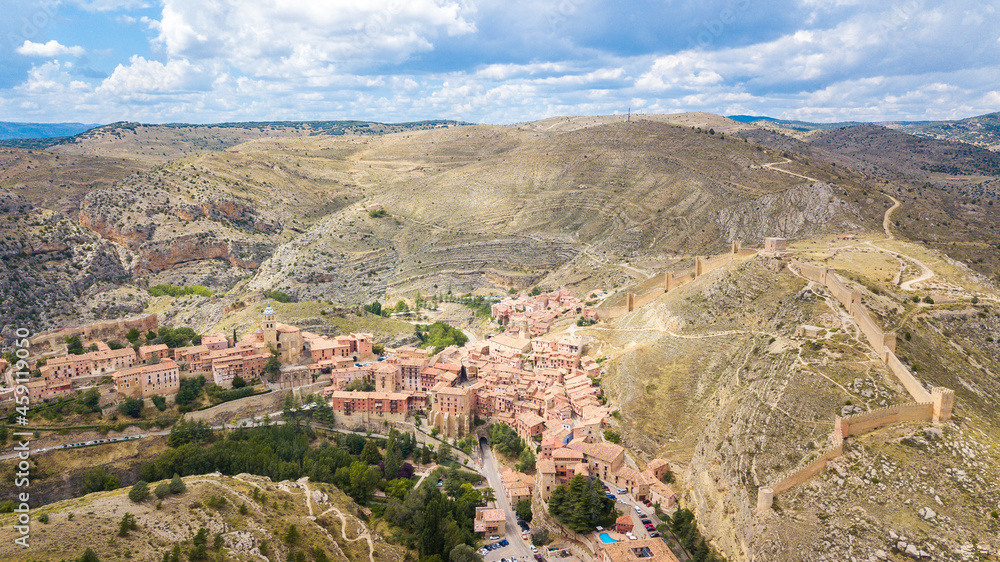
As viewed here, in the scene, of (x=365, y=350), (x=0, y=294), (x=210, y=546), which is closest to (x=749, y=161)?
(x=365, y=350)

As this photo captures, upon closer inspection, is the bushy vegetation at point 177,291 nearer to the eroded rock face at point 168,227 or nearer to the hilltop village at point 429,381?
the eroded rock face at point 168,227

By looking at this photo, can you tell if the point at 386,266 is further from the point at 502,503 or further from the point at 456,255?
the point at 502,503

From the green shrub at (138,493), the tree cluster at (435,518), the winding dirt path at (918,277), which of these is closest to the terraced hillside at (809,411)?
the winding dirt path at (918,277)

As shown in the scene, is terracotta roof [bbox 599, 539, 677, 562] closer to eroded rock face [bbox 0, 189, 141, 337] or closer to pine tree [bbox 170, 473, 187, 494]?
pine tree [bbox 170, 473, 187, 494]

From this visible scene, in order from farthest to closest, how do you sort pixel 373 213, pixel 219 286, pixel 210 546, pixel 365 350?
pixel 373 213 → pixel 219 286 → pixel 365 350 → pixel 210 546

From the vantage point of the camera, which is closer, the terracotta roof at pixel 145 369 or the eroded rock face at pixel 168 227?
the terracotta roof at pixel 145 369

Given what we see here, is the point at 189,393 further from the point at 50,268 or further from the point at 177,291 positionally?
the point at 177,291
